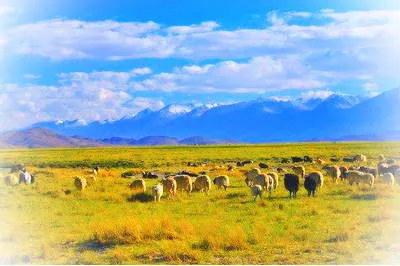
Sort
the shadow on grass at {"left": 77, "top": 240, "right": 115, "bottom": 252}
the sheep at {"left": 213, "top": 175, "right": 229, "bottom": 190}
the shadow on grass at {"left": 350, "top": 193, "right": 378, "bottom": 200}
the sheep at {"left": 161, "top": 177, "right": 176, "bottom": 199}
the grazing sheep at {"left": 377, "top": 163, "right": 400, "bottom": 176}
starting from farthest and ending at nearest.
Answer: the grazing sheep at {"left": 377, "top": 163, "right": 400, "bottom": 176} < the sheep at {"left": 213, "top": 175, "right": 229, "bottom": 190} < the sheep at {"left": 161, "top": 177, "right": 176, "bottom": 199} < the shadow on grass at {"left": 350, "top": 193, "right": 378, "bottom": 200} < the shadow on grass at {"left": 77, "top": 240, "right": 115, "bottom": 252}

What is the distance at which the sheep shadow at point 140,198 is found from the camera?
24169 millimetres

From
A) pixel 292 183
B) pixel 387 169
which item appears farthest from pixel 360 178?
pixel 292 183

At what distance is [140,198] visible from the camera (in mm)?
24625

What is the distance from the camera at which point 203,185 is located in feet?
88.1

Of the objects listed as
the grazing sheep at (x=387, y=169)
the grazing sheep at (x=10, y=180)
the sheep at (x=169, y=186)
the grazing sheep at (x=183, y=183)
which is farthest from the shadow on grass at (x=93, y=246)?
the grazing sheep at (x=387, y=169)

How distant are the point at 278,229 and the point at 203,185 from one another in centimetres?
1065

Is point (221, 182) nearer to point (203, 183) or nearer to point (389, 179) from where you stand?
point (203, 183)

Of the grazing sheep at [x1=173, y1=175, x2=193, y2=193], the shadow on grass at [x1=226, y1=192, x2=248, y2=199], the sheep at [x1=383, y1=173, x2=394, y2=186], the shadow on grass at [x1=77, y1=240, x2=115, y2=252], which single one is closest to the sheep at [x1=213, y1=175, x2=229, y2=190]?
the grazing sheep at [x1=173, y1=175, x2=193, y2=193]

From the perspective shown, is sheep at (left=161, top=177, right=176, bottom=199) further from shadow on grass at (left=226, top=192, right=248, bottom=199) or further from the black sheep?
the black sheep

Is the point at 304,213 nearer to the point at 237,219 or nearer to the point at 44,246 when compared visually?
the point at 237,219

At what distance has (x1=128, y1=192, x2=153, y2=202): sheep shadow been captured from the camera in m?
24.2

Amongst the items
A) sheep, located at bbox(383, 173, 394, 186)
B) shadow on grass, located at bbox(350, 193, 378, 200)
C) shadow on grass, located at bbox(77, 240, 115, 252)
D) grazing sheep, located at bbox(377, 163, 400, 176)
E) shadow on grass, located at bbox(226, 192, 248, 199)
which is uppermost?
grazing sheep, located at bbox(377, 163, 400, 176)

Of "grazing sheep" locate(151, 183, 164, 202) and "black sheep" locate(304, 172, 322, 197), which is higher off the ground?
"black sheep" locate(304, 172, 322, 197)

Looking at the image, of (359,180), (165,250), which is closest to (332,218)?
(165,250)
